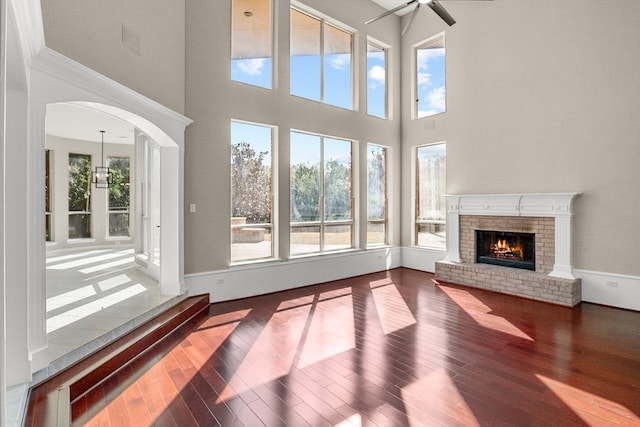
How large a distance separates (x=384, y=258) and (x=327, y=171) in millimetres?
2266

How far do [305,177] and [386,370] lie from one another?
3.94 m

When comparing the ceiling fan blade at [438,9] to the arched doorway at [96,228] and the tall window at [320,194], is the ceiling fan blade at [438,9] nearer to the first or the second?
the tall window at [320,194]

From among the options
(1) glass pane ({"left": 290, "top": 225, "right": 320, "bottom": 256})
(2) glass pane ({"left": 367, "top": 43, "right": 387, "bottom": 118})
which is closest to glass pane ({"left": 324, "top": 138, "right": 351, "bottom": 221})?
(1) glass pane ({"left": 290, "top": 225, "right": 320, "bottom": 256})

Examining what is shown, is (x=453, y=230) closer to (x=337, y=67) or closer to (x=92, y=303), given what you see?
(x=337, y=67)

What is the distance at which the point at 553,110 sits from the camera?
5.37 m

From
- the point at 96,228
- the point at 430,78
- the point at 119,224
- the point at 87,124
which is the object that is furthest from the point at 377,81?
the point at 96,228

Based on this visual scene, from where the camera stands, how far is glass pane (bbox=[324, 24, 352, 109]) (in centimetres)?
657

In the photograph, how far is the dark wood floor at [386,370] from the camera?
94.9 inches

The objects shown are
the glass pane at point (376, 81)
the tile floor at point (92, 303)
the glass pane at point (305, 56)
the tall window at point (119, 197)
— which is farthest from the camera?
the tall window at point (119, 197)

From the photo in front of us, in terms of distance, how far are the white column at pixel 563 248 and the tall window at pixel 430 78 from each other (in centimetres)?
302

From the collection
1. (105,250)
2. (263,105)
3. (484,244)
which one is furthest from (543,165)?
(105,250)

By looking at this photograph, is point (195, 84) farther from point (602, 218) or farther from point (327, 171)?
point (602, 218)

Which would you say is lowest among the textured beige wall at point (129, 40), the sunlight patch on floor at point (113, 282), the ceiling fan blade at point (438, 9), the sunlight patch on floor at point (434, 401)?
the sunlight patch on floor at point (434, 401)

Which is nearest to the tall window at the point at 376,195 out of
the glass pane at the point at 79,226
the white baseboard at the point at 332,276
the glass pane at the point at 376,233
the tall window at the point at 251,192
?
the glass pane at the point at 376,233
